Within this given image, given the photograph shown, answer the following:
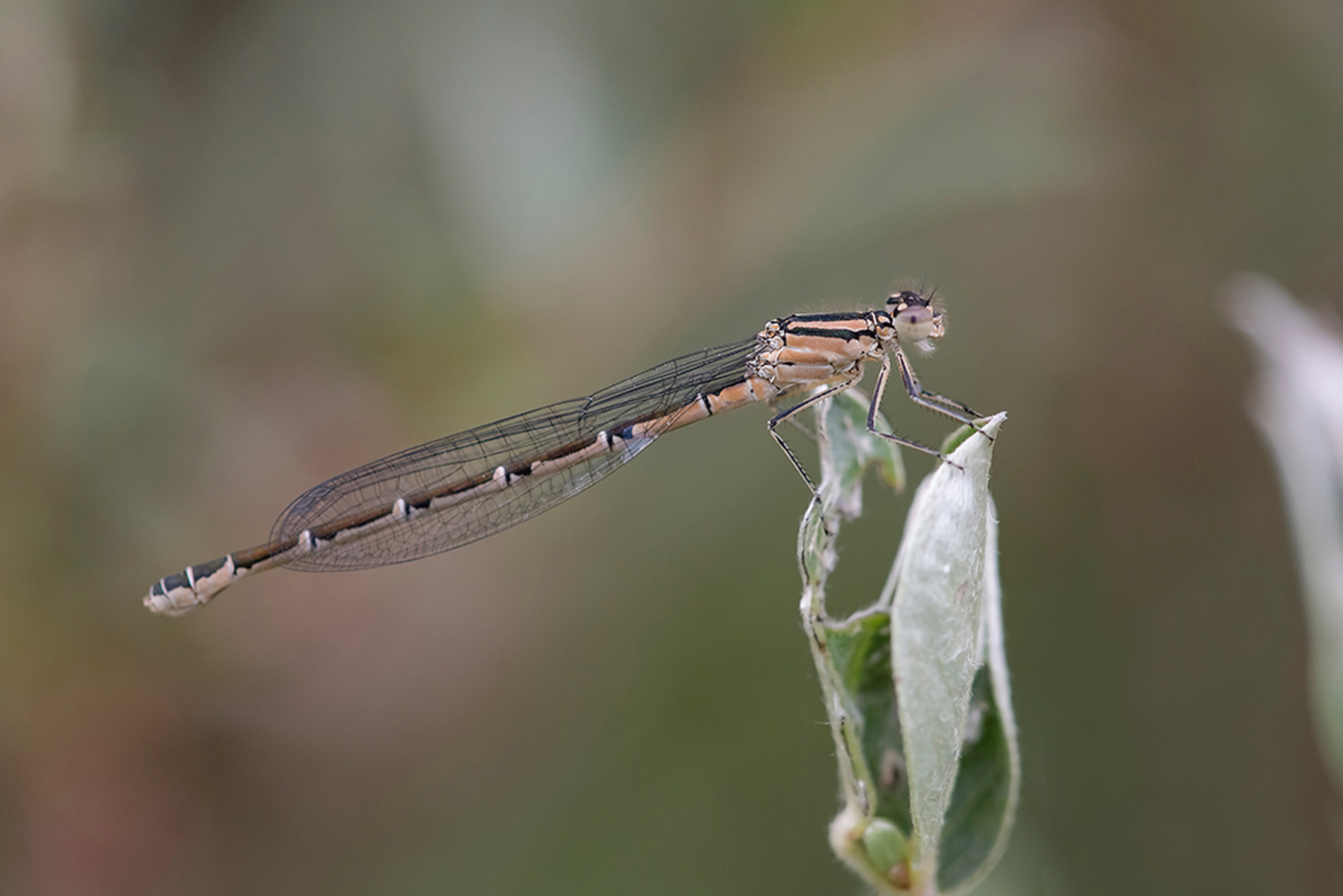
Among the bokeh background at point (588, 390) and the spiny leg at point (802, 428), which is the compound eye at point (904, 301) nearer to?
the spiny leg at point (802, 428)

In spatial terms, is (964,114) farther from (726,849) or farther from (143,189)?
(143,189)

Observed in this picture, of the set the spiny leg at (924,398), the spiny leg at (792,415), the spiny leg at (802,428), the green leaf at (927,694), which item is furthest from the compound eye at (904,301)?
the green leaf at (927,694)

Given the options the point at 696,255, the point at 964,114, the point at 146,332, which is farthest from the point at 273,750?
the point at 964,114

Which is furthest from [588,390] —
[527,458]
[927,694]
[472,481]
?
[927,694]

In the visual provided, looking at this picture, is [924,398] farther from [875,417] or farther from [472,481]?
[472,481]

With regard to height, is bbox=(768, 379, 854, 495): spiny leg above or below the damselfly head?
below

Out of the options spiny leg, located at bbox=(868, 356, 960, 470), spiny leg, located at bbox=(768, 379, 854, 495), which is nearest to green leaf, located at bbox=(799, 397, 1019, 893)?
spiny leg, located at bbox=(868, 356, 960, 470)

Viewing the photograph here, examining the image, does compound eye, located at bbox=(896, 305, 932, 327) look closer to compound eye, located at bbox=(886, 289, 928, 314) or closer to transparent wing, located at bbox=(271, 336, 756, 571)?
compound eye, located at bbox=(886, 289, 928, 314)
